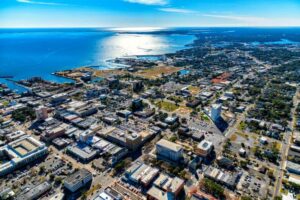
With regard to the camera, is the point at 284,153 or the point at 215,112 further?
the point at 215,112

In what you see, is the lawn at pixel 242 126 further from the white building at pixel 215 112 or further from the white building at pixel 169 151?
the white building at pixel 169 151

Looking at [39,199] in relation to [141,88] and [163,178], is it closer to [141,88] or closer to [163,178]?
[163,178]

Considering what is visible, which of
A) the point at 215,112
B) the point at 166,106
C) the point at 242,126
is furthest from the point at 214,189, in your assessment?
the point at 166,106

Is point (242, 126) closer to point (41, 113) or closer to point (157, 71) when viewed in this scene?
point (41, 113)

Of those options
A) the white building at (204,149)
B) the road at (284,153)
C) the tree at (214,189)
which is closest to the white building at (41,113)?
the white building at (204,149)

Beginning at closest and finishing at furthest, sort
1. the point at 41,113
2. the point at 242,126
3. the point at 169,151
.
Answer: the point at 169,151 < the point at 242,126 < the point at 41,113

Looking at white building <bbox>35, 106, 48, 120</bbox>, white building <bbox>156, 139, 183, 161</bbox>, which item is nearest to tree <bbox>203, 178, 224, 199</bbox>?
white building <bbox>156, 139, 183, 161</bbox>

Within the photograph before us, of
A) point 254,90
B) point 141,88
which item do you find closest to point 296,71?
point 254,90
